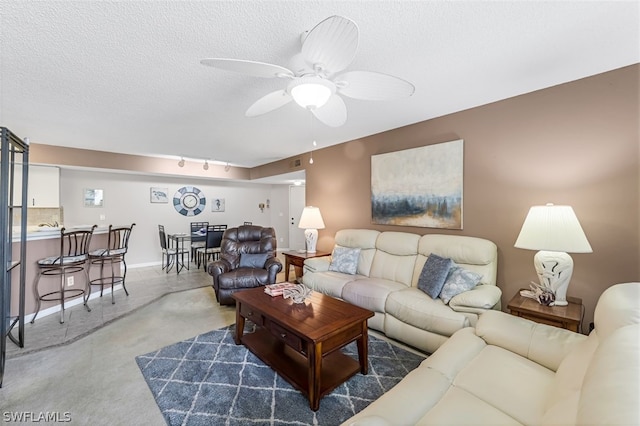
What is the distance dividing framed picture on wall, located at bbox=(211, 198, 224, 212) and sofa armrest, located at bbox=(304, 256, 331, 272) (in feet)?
14.7

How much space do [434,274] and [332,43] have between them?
7.33ft

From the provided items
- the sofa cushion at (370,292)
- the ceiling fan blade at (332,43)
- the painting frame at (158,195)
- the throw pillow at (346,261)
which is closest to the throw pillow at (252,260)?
the throw pillow at (346,261)

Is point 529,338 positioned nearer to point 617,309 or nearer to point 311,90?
point 617,309

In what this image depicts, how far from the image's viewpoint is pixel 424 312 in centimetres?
234

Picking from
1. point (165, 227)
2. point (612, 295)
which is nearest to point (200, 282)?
point (165, 227)

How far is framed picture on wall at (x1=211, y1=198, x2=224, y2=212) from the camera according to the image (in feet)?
23.7

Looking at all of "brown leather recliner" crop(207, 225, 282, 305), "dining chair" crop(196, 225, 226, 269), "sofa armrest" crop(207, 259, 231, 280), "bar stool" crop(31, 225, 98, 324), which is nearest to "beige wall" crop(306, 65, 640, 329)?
"brown leather recliner" crop(207, 225, 282, 305)

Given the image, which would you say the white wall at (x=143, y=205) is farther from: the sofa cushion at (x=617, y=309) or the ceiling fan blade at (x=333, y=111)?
the sofa cushion at (x=617, y=309)

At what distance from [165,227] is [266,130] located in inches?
175

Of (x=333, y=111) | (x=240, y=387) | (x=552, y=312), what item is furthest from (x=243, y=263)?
(x=552, y=312)

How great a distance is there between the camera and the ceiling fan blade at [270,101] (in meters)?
1.84

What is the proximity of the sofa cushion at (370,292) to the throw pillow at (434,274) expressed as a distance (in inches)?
10.7

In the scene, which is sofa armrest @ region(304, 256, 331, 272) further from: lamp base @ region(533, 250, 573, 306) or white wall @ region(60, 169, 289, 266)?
white wall @ region(60, 169, 289, 266)

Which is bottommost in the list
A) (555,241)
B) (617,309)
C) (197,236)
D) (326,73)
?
(197,236)
